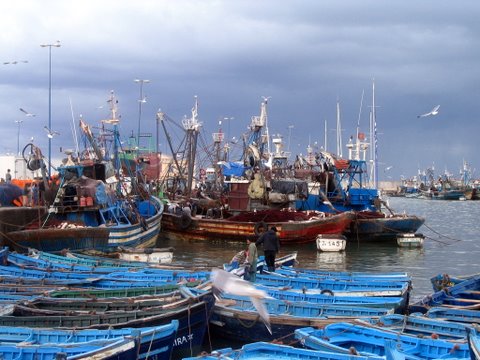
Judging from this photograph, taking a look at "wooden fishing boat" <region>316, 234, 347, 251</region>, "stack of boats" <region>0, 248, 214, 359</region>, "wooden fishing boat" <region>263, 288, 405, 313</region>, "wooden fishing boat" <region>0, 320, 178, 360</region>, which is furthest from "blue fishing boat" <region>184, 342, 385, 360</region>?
"wooden fishing boat" <region>316, 234, 347, 251</region>

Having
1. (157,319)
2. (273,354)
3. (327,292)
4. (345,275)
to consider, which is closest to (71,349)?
(157,319)

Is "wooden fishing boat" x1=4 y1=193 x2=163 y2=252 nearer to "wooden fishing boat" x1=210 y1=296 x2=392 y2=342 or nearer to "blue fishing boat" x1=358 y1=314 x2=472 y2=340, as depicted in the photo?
"wooden fishing boat" x1=210 y1=296 x2=392 y2=342

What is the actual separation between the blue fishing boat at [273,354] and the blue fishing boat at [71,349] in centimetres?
110

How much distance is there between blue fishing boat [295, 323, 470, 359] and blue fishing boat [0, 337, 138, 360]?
9.89 ft

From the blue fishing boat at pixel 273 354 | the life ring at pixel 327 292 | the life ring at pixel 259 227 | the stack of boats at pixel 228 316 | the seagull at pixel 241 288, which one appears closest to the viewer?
the seagull at pixel 241 288

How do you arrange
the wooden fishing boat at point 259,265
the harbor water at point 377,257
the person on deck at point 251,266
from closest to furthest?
the person on deck at point 251,266, the wooden fishing boat at point 259,265, the harbor water at point 377,257

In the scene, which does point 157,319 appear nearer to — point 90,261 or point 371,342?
point 371,342

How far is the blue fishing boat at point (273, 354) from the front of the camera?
9.84 m

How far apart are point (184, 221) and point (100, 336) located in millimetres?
25952

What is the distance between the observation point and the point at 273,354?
10.3 metres

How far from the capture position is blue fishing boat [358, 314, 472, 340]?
1159 centimetres

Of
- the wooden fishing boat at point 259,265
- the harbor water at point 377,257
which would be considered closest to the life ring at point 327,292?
the wooden fishing boat at point 259,265

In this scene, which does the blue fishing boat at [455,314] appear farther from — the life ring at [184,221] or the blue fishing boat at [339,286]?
the life ring at [184,221]

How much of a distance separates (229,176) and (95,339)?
101ft
